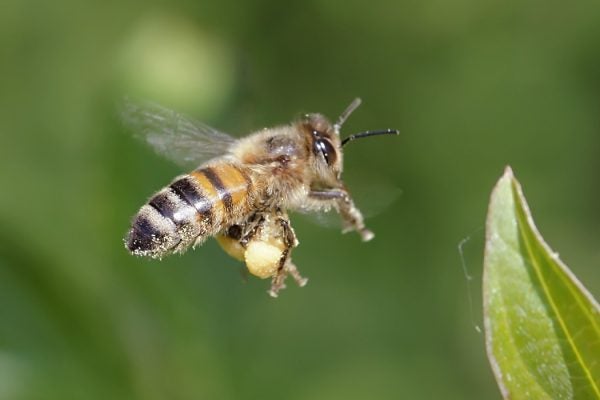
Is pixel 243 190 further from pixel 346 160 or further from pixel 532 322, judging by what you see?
pixel 346 160

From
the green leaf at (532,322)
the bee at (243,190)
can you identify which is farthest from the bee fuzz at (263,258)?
the green leaf at (532,322)

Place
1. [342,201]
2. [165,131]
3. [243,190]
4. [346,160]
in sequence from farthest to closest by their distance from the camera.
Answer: [346,160], [165,131], [342,201], [243,190]

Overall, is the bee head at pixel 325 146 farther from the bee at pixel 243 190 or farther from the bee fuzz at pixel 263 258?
the bee fuzz at pixel 263 258

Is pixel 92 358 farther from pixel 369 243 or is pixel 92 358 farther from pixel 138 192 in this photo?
pixel 369 243

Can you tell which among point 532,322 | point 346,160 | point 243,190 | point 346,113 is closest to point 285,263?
point 243,190

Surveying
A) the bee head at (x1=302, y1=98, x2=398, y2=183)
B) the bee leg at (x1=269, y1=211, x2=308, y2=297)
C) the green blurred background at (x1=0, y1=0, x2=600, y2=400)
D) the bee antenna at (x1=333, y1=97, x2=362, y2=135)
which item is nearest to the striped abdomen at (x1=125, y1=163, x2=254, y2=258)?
the bee leg at (x1=269, y1=211, x2=308, y2=297)

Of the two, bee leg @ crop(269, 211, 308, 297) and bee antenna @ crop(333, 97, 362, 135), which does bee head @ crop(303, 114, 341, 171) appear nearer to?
bee antenna @ crop(333, 97, 362, 135)
